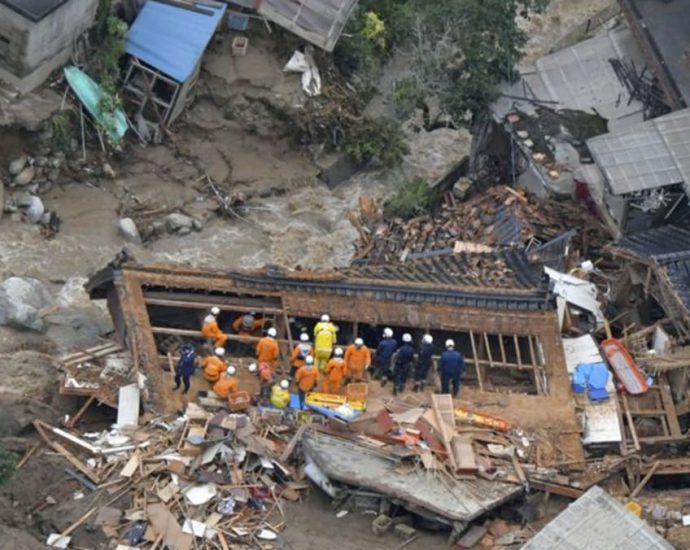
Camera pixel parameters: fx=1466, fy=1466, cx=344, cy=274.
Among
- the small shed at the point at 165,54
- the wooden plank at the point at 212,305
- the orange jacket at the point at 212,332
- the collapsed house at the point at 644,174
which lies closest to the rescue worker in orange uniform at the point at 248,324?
the wooden plank at the point at 212,305

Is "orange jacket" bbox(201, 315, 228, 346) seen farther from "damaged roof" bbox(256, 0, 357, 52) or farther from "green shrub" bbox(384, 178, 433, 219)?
"damaged roof" bbox(256, 0, 357, 52)

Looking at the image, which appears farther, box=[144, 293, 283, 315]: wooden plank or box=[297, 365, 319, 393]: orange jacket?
box=[144, 293, 283, 315]: wooden plank

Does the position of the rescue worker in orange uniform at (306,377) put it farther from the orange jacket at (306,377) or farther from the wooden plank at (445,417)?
the wooden plank at (445,417)

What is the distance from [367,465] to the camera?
76.7 feet

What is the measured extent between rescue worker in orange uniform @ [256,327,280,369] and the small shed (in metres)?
10.6

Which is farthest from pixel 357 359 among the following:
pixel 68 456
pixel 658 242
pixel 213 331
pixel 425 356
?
pixel 658 242

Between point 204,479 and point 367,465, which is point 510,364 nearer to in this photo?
point 367,465

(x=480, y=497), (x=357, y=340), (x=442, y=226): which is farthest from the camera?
(x=442, y=226)

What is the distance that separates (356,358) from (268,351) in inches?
61.4

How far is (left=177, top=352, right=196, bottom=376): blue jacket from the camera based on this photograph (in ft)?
81.5

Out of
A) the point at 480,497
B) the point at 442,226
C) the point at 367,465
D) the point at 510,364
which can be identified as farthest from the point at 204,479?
the point at 442,226

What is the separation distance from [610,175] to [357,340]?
7123mm

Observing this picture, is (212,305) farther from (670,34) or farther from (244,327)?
(670,34)

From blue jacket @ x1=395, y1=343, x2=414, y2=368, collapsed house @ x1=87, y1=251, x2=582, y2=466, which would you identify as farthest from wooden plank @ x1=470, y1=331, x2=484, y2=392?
blue jacket @ x1=395, y1=343, x2=414, y2=368
